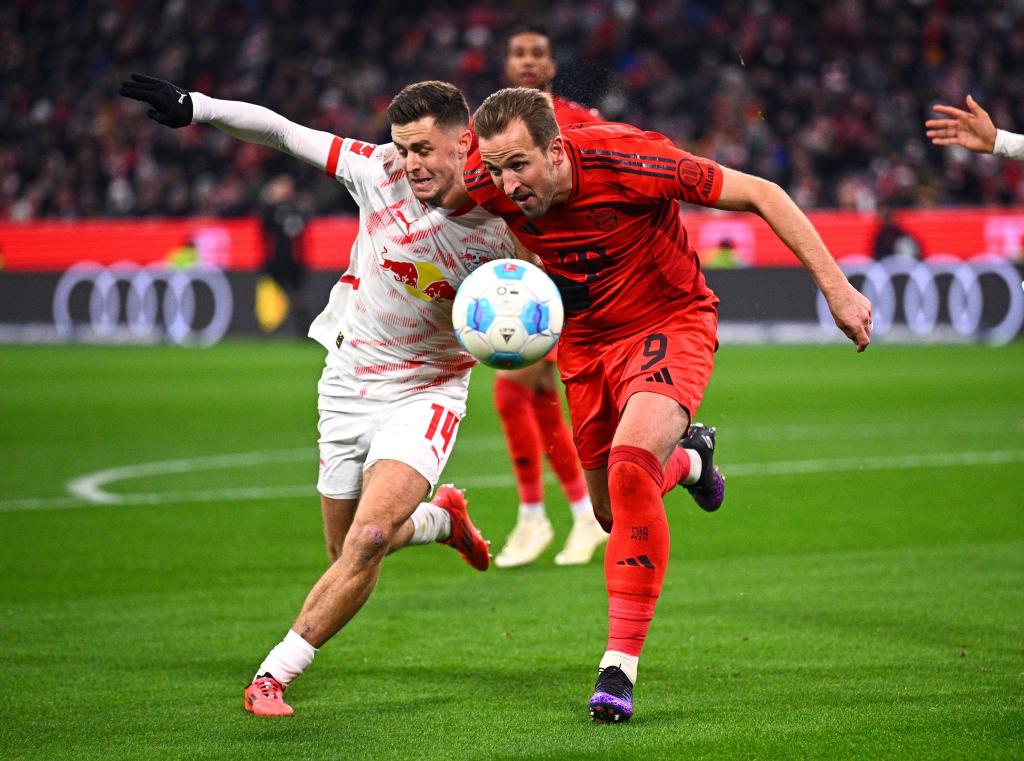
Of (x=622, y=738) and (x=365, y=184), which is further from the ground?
(x=365, y=184)

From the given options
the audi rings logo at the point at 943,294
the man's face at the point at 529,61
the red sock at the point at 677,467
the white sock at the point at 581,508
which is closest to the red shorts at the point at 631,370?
the red sock at the point at 677,467

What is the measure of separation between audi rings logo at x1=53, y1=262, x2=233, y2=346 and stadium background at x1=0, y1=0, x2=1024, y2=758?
9 centimetres

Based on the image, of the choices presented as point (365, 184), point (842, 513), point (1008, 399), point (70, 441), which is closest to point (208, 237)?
point (70, 441)

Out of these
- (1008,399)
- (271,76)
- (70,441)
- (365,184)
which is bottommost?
(70,441)

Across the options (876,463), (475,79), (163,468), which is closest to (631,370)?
(876,463)

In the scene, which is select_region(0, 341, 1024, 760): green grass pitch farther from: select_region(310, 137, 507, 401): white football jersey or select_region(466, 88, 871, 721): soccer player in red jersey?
select_region(310, 137, 507, 401): white football jersey

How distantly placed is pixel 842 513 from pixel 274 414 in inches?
291

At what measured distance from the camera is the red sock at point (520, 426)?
8.27m

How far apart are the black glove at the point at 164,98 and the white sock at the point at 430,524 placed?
1839 millimetres

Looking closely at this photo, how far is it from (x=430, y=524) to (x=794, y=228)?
217cm

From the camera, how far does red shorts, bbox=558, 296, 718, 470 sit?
5.14 m

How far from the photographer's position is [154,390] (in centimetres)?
1758

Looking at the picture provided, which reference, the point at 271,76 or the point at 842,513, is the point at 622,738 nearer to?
the point at 842,513

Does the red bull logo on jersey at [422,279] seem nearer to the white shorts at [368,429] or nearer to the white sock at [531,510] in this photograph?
the white shorts at [368,429]
